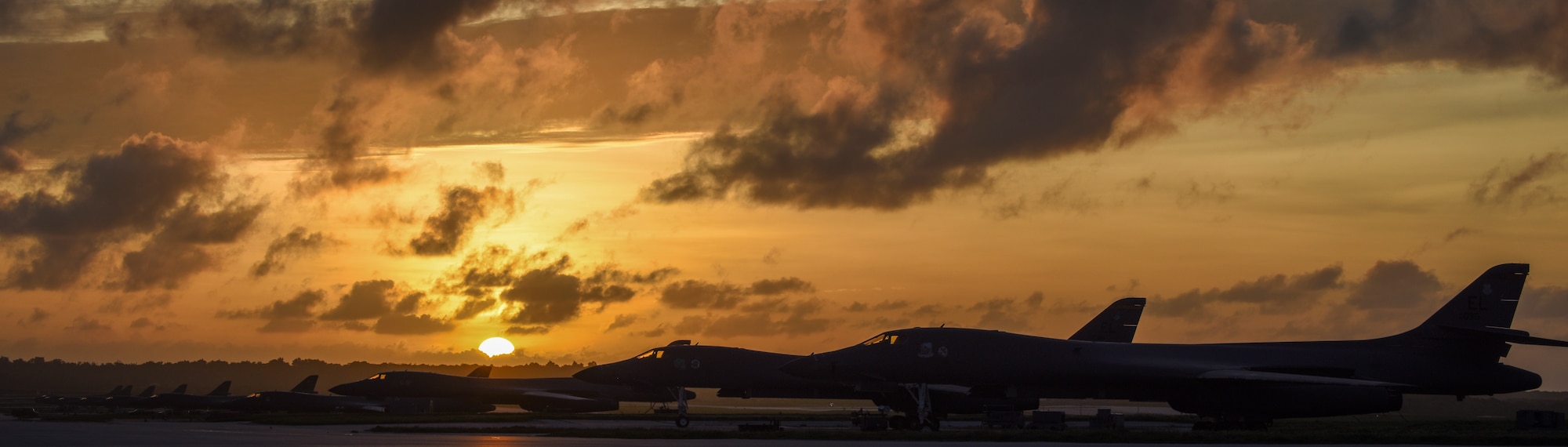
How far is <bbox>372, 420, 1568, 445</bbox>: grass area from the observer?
123 feet

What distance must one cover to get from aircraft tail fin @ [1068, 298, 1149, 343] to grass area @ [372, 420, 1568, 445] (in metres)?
17.1

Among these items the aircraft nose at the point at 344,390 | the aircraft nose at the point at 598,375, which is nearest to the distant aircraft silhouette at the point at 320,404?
the aircraft nose at the point at 344,390

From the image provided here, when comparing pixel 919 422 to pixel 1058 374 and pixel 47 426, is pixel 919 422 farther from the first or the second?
pixel 47 426

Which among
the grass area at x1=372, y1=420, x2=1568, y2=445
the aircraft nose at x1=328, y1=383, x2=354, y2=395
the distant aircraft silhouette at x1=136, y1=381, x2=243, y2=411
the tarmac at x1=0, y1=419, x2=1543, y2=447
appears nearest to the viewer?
the tarmac at x1=0, y1=419, x2=1543, y2=447

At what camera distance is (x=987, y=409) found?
52.3m

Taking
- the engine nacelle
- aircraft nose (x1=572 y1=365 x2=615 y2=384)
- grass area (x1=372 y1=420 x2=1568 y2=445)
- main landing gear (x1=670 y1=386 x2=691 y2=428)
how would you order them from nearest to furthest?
grass area (x1=372 y1=420 x2=1568 y2=445) → the engine nacelle → main landing gear (x1=670 y1=386 x2=691 y2=428) → aircraft nose (x1=572 y1=365 x2=615 y2=384)

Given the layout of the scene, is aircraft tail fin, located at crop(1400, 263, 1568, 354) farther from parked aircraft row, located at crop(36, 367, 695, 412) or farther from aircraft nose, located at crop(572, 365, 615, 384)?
parked aircraft row, located at crop(36, 367, 695, 412)

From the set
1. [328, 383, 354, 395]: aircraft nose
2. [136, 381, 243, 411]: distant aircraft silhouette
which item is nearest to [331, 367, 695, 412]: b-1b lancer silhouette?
[328, 383, 354, 395]: aircraft nose

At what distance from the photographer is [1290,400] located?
46.4 meters

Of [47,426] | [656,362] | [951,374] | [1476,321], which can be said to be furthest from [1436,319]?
[47,426]

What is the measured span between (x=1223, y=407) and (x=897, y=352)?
12.4m

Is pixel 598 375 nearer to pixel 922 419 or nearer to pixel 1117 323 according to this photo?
pixel 922 419

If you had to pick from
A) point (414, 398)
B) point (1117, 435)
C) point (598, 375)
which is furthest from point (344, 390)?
point (1117, 435)

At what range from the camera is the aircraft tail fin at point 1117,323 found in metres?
62.5
